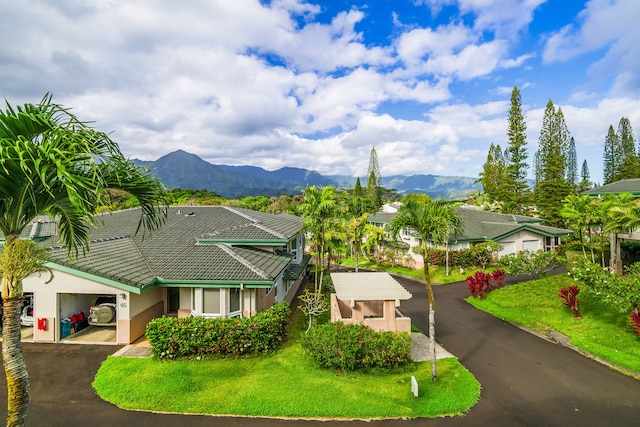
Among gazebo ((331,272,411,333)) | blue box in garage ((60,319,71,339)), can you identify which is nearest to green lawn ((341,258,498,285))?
gazebo ((331,272,411,333))

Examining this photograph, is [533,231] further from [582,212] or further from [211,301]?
[211,301]

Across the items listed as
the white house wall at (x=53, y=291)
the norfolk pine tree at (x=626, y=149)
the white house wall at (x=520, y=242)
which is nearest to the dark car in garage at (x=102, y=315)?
the white house wall at (x=53, y=291)

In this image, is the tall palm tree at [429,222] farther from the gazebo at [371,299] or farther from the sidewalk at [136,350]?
the sidewalk at [136,350]

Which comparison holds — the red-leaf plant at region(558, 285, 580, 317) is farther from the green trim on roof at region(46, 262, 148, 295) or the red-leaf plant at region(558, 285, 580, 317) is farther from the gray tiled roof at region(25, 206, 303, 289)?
the green trim on roof at region(46, 262, 148, 295)

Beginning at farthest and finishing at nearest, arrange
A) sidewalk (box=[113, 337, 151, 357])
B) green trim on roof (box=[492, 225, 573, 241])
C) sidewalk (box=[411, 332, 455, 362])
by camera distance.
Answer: green trim on roof (box=[492, 225, 573, 241]), sidewalk (box=[411, 332, 455, 362]), sidewalk (box=[113, 337, 151, 357])

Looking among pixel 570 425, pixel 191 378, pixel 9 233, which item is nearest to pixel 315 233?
pixel 191 378

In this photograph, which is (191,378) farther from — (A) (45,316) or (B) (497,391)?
(B) (497,391)

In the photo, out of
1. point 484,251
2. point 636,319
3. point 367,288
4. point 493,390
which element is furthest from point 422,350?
point 484,251
